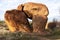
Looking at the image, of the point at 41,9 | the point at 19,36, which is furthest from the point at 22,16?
the point at 19,36

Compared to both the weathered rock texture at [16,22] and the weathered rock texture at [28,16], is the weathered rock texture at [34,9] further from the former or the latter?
the weathered rock texture at [16,22]

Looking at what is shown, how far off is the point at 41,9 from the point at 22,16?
6.06 feet

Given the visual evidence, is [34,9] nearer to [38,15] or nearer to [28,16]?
[38,15]

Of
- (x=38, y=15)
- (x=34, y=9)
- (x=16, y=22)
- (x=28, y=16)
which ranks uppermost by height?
(x=34, y=9)

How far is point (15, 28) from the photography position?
20297 mm

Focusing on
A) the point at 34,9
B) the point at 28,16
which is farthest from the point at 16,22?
the point at 34,9

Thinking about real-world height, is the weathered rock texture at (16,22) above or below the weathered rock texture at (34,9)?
below

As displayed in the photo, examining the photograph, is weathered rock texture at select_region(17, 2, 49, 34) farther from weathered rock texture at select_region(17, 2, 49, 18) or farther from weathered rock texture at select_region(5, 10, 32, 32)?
weathered rock texture at select_region(5, 10, 32, 32)

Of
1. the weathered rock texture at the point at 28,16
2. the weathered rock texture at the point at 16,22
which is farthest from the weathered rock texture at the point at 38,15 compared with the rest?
the weathered rock texture at the point at 16,22

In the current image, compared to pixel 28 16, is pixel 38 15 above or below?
above

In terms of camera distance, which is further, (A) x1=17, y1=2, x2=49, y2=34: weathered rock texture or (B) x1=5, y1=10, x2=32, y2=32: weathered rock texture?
(A) x1=17, y1=2, x2=49, y2=34: weathered rock texture

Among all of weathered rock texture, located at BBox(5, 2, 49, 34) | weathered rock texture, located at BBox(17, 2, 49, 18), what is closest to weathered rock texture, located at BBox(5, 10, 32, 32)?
weathered rock texture, located at BBox(5, 2, 49, 34)

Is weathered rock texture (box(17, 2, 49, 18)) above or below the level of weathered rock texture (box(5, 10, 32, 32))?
above

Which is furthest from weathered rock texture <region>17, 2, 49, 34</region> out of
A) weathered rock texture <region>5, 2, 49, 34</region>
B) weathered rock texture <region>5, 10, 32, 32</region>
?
weathered rock texture <region>5, 10, 32, 32</region>
